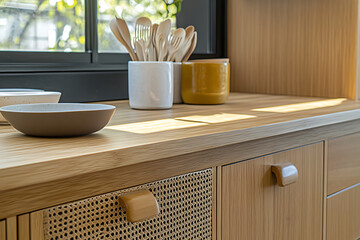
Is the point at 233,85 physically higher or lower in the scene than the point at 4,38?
lower

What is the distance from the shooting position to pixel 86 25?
1.52 metres

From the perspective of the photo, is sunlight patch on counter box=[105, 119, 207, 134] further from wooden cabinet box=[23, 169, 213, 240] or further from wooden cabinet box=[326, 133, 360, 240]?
wooden cabinet box=[326, 133, 360, 240]

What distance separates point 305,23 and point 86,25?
79 centimetres

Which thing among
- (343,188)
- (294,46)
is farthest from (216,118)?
(294,46)

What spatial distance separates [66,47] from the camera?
1.53m

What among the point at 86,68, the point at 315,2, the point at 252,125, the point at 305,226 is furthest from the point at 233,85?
the point at 252,125

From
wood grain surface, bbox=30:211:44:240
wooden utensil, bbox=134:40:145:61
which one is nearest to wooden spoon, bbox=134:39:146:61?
wooden utensil, bbox=134:40:145:61

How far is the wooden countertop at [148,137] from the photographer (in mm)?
635

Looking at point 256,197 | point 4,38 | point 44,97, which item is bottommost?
point 256,197

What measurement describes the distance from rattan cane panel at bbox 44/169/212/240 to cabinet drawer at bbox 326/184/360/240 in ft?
1.68

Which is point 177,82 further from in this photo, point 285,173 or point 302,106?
point 285,173

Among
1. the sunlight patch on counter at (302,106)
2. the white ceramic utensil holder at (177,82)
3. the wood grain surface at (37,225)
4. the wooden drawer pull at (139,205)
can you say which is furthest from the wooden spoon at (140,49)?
the wood grain surface at (37,225)

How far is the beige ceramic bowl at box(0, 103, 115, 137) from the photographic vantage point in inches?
29.9

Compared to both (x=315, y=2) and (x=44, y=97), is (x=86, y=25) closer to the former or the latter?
(x=44, y=97)
